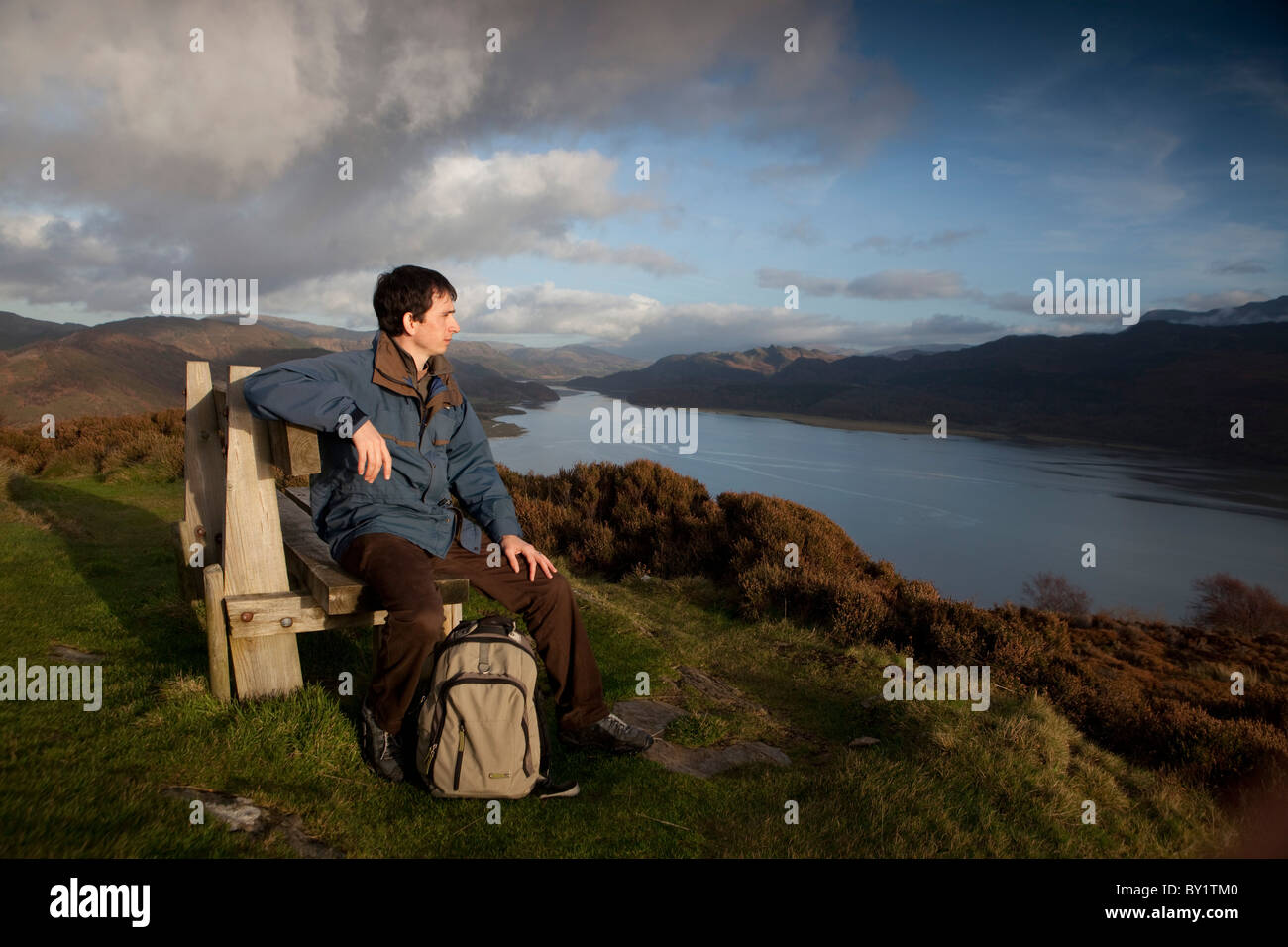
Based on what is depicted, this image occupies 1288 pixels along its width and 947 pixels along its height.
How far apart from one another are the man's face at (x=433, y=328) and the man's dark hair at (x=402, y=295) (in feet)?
0.08

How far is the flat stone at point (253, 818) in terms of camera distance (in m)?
2.07

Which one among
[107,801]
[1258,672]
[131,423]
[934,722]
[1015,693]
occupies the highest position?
[131,423]

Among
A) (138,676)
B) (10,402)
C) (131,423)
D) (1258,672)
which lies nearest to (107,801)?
(138,676)

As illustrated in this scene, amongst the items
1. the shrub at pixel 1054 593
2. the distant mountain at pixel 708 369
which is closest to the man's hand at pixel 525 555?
the shrub at pixel 1054 593

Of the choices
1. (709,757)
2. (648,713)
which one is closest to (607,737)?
(709,757)

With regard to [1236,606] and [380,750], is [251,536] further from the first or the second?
[1236,606]

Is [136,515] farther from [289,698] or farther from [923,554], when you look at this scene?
[923,554]

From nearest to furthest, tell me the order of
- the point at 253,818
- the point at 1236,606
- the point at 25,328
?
the point at 253,818
the point at 1236,606
the point at 25,328

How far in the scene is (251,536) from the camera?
8.99 ft

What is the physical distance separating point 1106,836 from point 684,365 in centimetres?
15486

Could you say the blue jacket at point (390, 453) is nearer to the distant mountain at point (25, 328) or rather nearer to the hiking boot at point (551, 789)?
the hiking boot at point (551, 789)

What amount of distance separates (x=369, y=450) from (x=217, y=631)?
1025mm

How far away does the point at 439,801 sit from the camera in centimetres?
247

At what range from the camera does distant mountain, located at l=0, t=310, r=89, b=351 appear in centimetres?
16460
